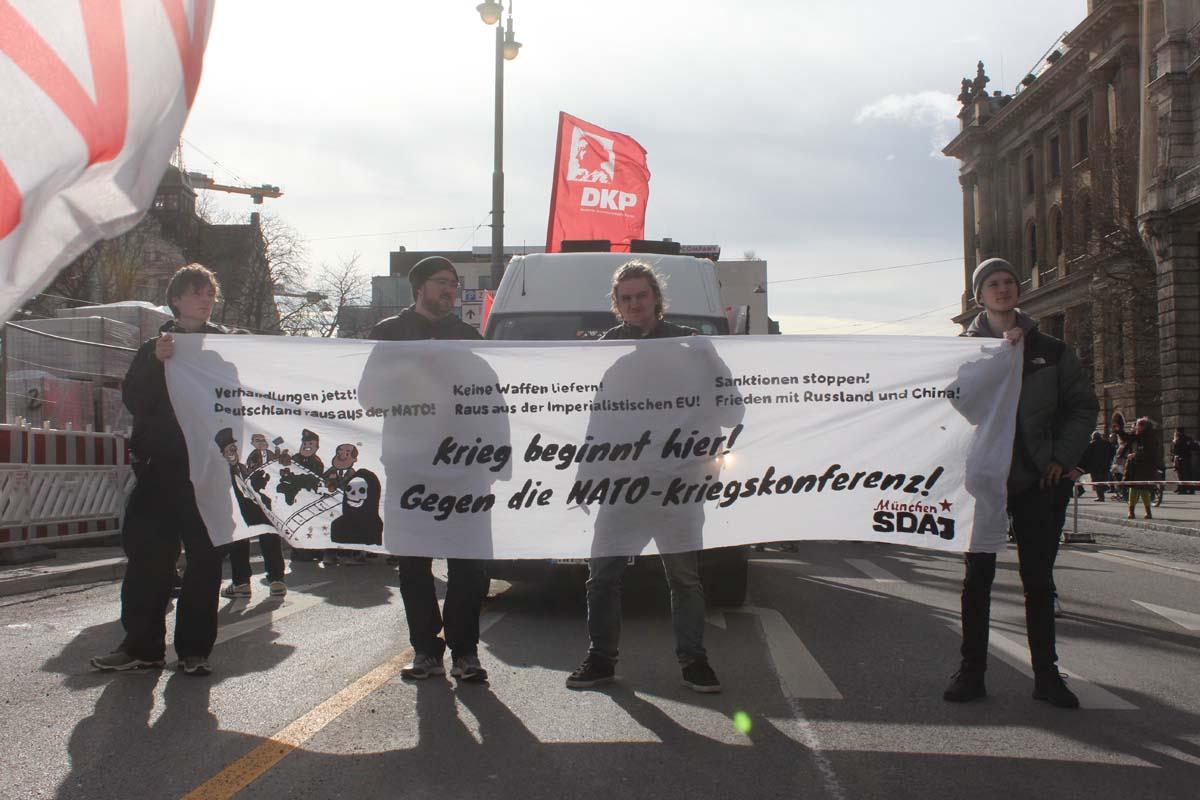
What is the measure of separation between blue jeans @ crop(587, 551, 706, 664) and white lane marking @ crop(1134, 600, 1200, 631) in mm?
4188

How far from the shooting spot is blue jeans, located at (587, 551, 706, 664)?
218 inches

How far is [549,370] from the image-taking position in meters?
5.81

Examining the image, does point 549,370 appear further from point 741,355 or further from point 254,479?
point 254,479

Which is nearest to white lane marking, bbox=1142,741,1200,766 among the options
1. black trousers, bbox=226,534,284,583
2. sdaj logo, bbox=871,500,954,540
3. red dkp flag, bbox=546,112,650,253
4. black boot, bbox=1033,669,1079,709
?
black boot, bbox=1033,669,1079,709

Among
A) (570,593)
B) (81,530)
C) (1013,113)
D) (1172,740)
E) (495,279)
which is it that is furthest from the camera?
(1013,113)

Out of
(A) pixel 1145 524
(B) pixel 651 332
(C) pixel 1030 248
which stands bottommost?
(A) pixel 1145 524

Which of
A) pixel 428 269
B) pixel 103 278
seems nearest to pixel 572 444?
pixel 428 269

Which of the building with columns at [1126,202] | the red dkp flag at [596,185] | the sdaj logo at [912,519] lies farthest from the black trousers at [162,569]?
the building with columns at [1126,202]

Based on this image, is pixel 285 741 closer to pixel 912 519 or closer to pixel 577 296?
pixel 912 519

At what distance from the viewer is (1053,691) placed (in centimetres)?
521

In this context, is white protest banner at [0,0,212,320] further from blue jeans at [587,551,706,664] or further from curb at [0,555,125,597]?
curb at [0,555,125,597]

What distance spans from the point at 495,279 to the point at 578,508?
48.8 feet

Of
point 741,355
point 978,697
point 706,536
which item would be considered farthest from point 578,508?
point 978,697

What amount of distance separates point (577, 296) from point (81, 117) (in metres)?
7.93
